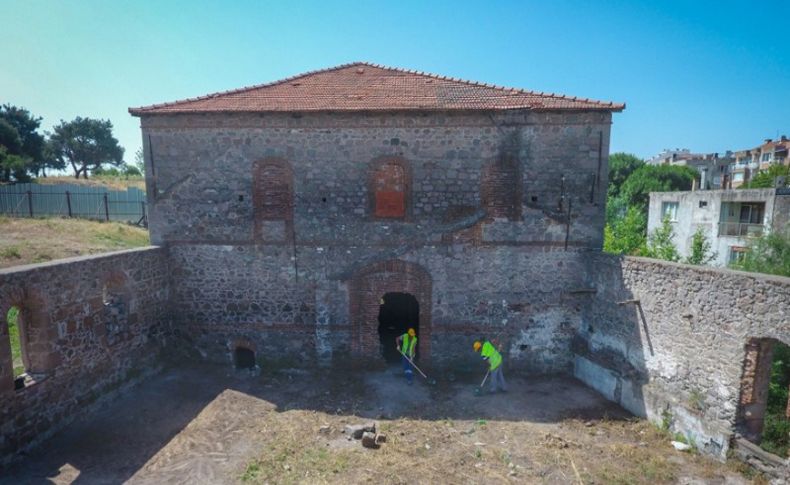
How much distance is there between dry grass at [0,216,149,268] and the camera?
1391 cm

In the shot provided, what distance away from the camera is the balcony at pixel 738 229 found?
21234mm

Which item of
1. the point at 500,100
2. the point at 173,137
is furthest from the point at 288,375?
the point at 500,100

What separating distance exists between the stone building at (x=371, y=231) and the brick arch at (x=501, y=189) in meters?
→ 0.04

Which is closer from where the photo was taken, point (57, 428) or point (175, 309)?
point (57, 428)

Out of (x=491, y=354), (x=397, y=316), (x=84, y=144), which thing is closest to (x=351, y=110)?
(x=491, y=354)

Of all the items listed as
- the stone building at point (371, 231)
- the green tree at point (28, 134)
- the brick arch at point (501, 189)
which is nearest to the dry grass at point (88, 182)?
the green tree at point (28, 134)

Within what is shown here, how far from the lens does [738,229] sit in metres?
22.2

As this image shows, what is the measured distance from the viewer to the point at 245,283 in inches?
429

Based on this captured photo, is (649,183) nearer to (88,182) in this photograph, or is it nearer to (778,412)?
(778,412)

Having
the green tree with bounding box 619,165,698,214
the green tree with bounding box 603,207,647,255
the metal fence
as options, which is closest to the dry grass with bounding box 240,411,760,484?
the green tree with bounding box 603,207,647,255

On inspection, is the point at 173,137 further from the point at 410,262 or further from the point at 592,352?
the point at 592,352

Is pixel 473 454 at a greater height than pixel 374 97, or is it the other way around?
pixel 374 97

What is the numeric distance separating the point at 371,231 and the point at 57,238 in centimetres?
1515

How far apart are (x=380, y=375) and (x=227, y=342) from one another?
447 centimetres
